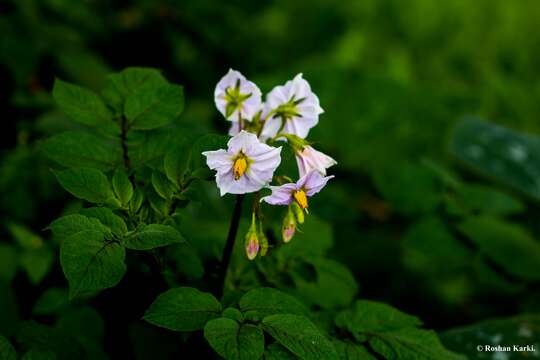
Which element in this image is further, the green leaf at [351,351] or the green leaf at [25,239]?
the green leaf at [25,239]

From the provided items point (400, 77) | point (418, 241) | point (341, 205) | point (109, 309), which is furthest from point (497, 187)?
point (109, 309)

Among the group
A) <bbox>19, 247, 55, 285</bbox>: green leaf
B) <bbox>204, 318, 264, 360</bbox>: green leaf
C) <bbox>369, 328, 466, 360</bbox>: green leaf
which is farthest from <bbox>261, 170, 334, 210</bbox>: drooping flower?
<bbox>19, 247, 55, 285</bbox>: green leaf

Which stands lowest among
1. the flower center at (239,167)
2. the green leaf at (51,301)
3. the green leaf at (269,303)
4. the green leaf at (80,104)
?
the green leaf at (269,303)

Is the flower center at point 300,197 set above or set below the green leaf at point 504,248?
below

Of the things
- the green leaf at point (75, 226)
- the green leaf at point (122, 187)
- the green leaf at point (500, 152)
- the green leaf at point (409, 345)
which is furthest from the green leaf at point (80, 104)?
the green leaf at point (500, 152)

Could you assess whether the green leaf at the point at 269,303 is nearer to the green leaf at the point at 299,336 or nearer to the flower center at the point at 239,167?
the green leaf at the point at 299,336

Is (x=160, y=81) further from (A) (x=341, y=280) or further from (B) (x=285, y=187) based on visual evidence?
(A) (x=341, y=280)

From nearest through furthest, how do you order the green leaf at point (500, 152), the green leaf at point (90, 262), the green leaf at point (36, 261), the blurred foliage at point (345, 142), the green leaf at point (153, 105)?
the green leaf at point (90, 262), the green leaf at point (153, 105), the blurred foliage at point (345, 142), the green leaf at point (36, 261), the green leaf at point (500, 152)

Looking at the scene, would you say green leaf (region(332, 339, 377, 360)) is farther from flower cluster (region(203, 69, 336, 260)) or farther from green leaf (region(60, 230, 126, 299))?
green leaf (region(60, 230, 126, 299))

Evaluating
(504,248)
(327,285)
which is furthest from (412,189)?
(327,285)
